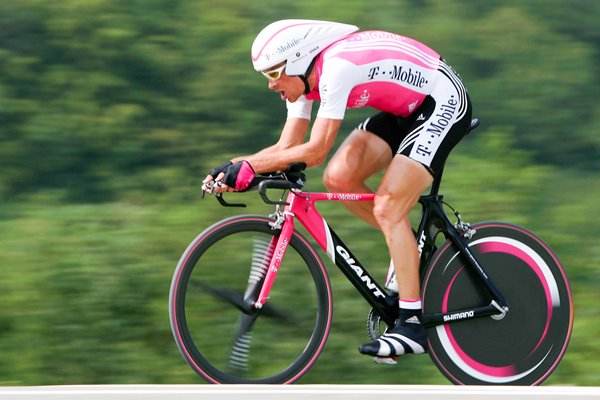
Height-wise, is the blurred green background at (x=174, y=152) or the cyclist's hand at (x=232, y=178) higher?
the cyclist's hand at (x=232, y=178)

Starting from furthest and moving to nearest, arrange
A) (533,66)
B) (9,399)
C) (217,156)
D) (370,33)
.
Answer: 1. (533,66)
2. (217,156)
3. (370,33)
4. (9,399)

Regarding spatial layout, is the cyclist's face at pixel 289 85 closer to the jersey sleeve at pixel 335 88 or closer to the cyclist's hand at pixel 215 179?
the jersey sleeve at pixel 335 88

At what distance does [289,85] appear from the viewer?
457 cm

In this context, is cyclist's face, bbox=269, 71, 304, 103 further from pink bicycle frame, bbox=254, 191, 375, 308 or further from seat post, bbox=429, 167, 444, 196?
seat post, bbox=429, 167, 444, 196

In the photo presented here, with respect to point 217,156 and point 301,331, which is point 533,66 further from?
point 301,331

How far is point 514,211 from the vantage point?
21.9 ft

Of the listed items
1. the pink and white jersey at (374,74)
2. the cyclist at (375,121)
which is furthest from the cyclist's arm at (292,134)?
the pink and white jersey at (374,74)

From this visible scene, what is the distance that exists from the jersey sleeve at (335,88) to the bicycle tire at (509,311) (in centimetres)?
92

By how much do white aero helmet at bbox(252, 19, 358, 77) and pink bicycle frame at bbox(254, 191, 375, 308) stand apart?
0.57 meters

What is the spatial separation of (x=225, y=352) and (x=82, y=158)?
302 cm

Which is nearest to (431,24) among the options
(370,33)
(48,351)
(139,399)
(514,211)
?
(514,211)

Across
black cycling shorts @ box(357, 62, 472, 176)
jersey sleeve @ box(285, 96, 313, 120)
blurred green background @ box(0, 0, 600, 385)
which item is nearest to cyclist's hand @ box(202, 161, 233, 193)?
jersey sleeve @ box(285, 96, 313, 120)

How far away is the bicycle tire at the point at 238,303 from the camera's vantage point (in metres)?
4.58

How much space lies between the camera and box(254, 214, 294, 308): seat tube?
466 centimetres
